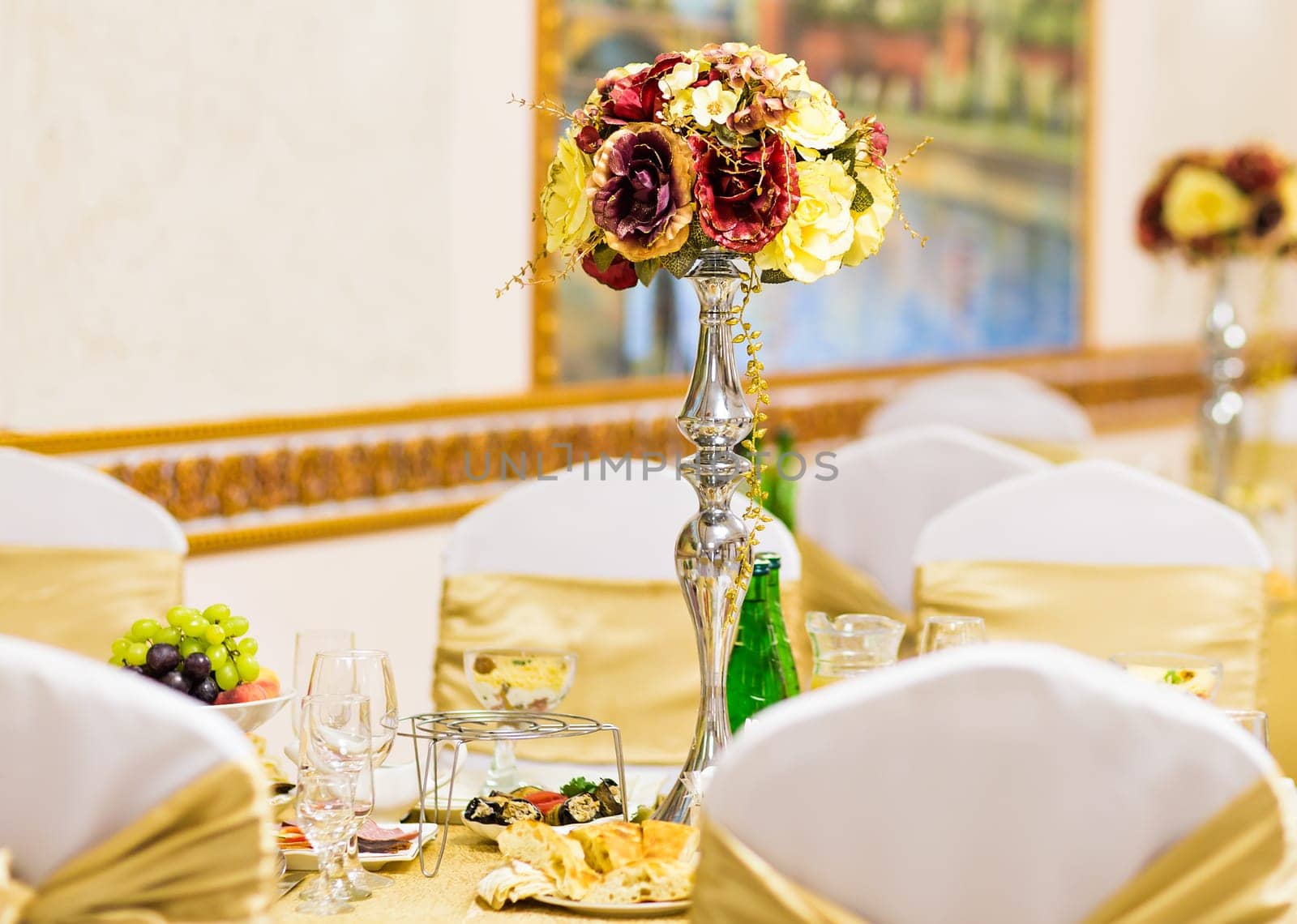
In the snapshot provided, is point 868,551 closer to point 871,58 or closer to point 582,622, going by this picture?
point 582,622

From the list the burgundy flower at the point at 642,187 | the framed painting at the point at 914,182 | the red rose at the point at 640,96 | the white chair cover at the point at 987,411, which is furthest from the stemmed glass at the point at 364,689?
the white chair cover at the point at 987,411

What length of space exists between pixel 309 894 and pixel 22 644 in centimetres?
52

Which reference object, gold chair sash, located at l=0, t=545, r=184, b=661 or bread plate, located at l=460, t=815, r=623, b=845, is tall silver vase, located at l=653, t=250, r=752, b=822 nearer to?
bread plate, located at l=460, t=815, r=623, b=845

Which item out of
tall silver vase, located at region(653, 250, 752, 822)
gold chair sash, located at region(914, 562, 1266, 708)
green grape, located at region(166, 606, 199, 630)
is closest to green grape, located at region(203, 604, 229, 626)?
green grape, located at region(166, 606, 199, 630)

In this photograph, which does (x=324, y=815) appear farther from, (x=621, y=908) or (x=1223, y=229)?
(x=1223, y=229)

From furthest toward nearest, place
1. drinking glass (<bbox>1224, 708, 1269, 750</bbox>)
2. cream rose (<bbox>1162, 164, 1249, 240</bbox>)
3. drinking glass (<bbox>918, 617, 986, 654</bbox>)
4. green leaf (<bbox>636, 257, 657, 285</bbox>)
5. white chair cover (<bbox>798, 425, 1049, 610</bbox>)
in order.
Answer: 1. cream rose (<bbox>1162, 164, 1249, 240</bbox>)
2. white chair cover (<bbox>798, 425, 1049, 610</bbox>)
3. drinking glass (<bbox>918, 617, 986, 654</bbox>)
4. green leaf (<bbox>636, 257, 657, 285</bbox>)
5. drinking glass (<bbox>1224, 708, 1269, 750</bbox>)

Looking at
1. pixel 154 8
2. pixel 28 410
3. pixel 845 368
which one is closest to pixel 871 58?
pixel 845 368

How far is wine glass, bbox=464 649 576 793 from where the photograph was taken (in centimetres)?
204

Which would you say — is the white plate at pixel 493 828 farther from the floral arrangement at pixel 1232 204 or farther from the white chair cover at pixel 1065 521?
the floral arrangement at pixel 1232 204

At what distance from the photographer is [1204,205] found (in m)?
4.35

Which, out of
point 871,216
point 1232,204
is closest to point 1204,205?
point 1232,204

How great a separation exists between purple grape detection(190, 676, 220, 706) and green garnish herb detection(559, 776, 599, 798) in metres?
0.40

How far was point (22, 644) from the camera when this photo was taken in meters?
1.24

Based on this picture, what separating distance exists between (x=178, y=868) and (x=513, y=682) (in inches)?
32.1
